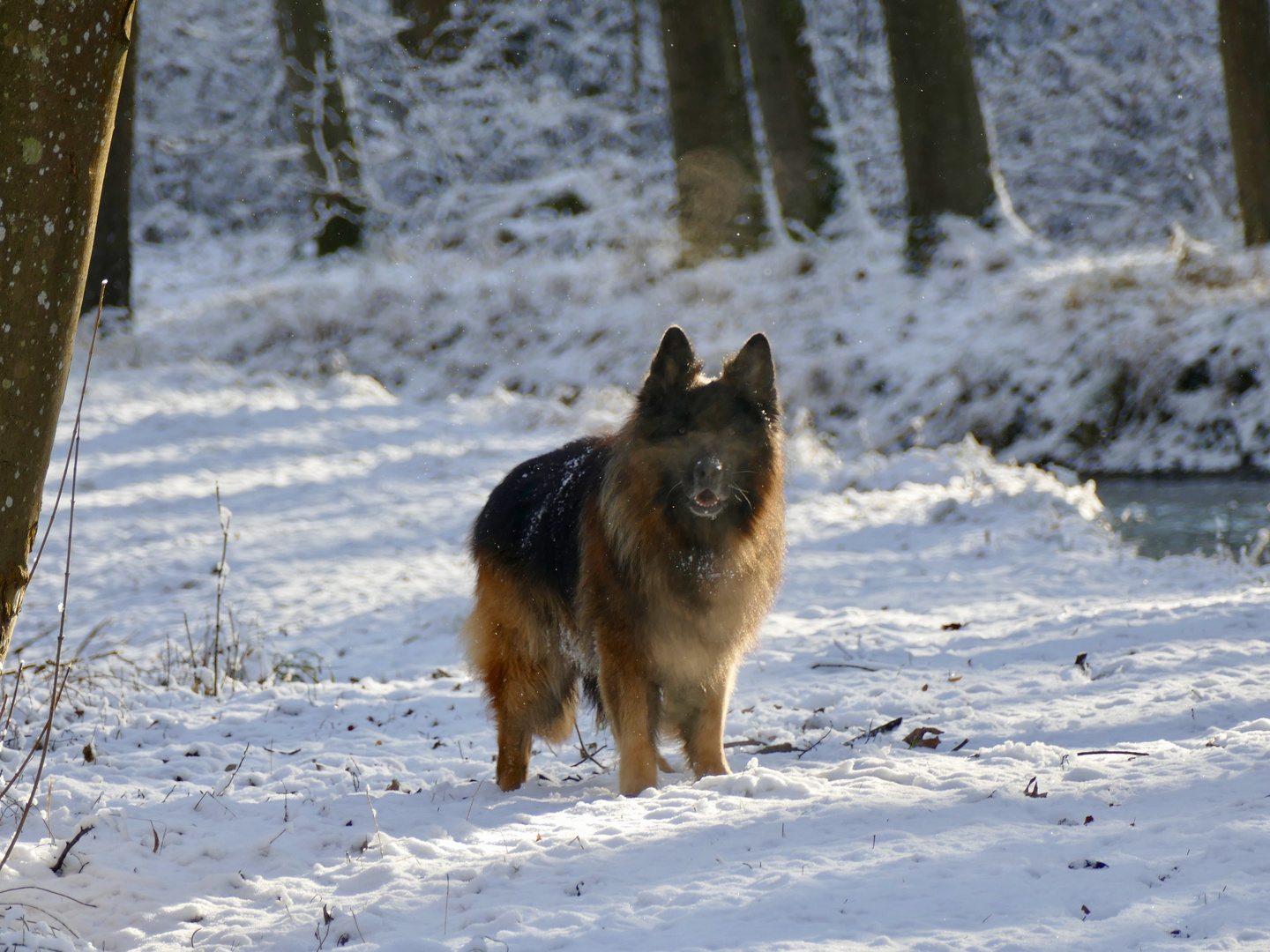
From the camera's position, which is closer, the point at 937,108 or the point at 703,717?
the point at 703,717

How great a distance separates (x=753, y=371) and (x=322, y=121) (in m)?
20.6

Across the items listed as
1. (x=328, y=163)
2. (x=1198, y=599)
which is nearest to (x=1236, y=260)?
(x=1198, y=599)

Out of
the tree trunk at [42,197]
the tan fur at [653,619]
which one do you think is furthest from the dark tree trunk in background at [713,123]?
the tree trunk at [42,197]

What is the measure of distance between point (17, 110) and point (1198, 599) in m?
6.77

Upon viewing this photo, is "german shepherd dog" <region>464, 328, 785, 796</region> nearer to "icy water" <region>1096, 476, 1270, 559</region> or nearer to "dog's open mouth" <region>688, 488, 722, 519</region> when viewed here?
"dog's open mouth" <region>688, 488, 722, 519</region>

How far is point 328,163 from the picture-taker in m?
22.4

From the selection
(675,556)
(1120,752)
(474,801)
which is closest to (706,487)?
(675,556)

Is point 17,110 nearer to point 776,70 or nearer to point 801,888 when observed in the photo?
point 801,888

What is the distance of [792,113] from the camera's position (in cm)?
1669

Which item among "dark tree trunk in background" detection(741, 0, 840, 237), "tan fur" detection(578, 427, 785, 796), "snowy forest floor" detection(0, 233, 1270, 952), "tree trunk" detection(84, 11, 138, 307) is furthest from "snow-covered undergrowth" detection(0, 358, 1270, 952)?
"dark tree trunk in background" detection(741, 0, 840, 237)

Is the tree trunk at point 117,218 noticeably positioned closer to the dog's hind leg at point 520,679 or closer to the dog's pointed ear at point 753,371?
the dog's hind leg at point 520,679

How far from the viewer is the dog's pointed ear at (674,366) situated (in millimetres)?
4516

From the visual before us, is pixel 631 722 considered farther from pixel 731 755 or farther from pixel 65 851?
pixel 65 851

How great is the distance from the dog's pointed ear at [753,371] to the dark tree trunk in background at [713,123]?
40.9 ft
